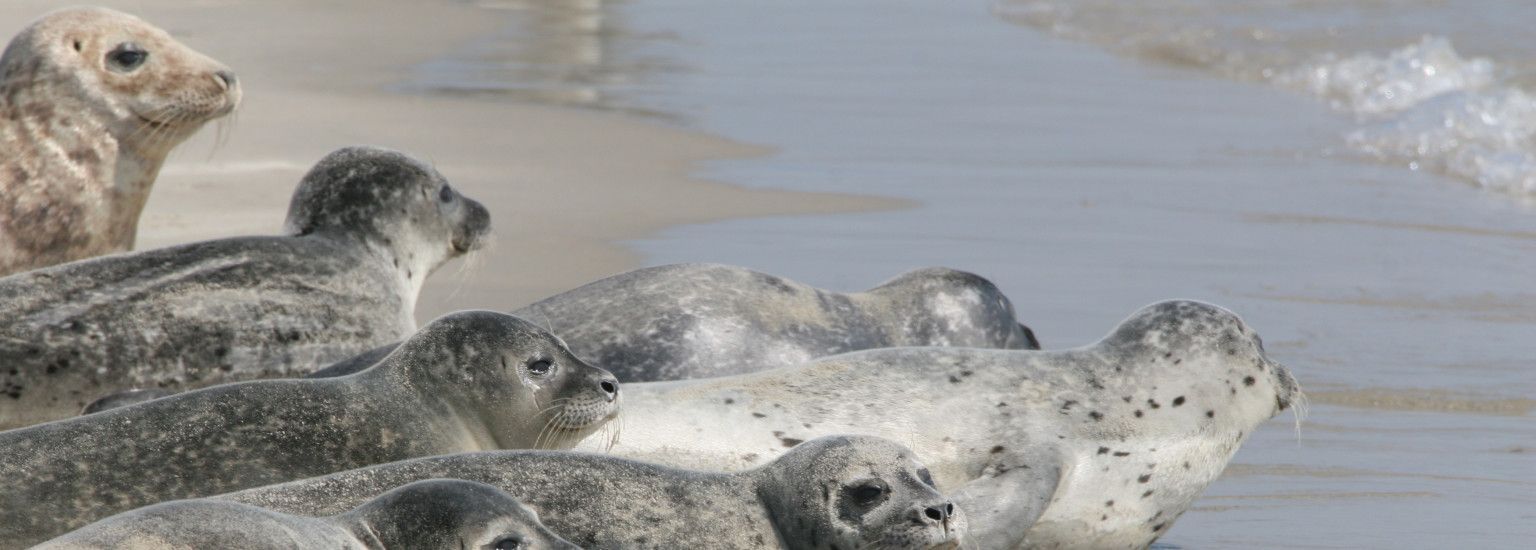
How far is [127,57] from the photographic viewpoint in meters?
6.78

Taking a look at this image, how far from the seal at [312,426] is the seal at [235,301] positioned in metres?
1.14

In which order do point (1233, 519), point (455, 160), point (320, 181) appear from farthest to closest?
point (455, 160) → point (320, 181) → point (1233, 519)

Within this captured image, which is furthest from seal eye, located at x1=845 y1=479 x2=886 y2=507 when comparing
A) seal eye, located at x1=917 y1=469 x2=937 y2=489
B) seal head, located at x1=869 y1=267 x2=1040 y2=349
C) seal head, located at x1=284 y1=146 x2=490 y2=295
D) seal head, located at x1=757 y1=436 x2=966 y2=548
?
seal head, located at x1=284 y1=146 x2=490 y2=295

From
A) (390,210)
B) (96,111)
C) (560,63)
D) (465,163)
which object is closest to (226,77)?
(96,111)

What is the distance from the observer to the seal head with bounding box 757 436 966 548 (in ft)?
11.7

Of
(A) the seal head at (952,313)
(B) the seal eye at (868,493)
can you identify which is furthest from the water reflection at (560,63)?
(B) the seal eye at (868,493)

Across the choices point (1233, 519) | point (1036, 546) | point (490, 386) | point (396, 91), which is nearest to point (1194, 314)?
point (1233, 519)

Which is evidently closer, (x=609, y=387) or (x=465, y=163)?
(x=609, y=387)

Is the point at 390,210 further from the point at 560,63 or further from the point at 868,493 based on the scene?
the point at 560,63

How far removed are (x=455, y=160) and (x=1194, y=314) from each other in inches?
199

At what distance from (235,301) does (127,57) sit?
1.89 metres

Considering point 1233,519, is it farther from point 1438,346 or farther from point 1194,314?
point 1438,346

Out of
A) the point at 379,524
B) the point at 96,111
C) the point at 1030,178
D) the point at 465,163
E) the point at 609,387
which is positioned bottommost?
the point at 465,163

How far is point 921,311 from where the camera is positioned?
18.0 feet
